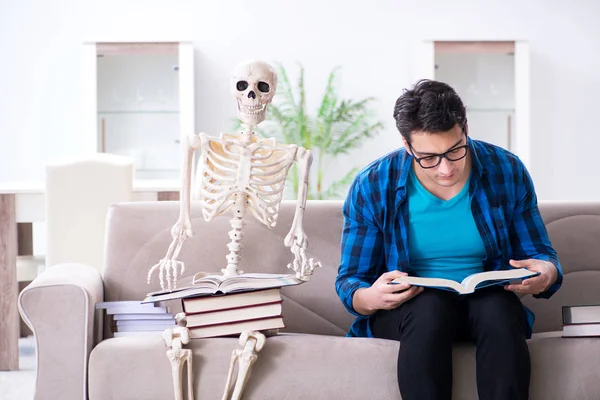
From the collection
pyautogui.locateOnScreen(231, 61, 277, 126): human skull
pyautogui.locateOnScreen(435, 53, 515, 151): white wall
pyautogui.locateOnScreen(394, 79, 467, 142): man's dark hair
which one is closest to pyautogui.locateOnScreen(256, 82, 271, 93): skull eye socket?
pyautogui.locateOnScreen(231, 61, 277, 126): human skull

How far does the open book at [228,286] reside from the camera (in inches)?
75.3

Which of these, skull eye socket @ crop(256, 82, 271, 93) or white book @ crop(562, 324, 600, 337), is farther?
skull eye socket @ crop(256, 82, 271, 93)

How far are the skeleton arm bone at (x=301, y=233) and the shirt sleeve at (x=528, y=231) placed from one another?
1.77 feet

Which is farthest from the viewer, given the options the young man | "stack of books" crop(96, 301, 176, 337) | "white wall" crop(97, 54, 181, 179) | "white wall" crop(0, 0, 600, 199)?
"white wall" crop(0, 0, 600, 199)

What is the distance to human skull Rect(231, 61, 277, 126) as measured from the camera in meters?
2.25

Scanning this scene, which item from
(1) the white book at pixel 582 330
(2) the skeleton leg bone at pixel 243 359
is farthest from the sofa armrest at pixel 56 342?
(1) the white book at pixel 582 330

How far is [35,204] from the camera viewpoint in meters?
3.71

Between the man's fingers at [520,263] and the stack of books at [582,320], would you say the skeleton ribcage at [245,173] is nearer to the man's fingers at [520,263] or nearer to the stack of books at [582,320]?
Answer: the man's fingers at [520,263]

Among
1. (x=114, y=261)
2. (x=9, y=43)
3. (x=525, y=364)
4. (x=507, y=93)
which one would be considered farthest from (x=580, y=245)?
(x=9, y=43)

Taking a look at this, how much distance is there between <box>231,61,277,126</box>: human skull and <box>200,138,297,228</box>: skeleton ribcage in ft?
0.29

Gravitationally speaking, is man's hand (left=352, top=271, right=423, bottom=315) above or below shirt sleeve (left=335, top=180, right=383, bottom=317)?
below

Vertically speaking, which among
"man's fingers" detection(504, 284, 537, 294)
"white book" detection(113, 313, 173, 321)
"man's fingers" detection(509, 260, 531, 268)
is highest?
"man's fingers" detection(509, 260, 531, 268)

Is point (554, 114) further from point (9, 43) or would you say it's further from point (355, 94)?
point (9, 43)

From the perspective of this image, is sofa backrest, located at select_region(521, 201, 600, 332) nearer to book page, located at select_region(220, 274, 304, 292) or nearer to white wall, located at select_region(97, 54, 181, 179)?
book page, located at select_region(220, 274, 304, 292)
